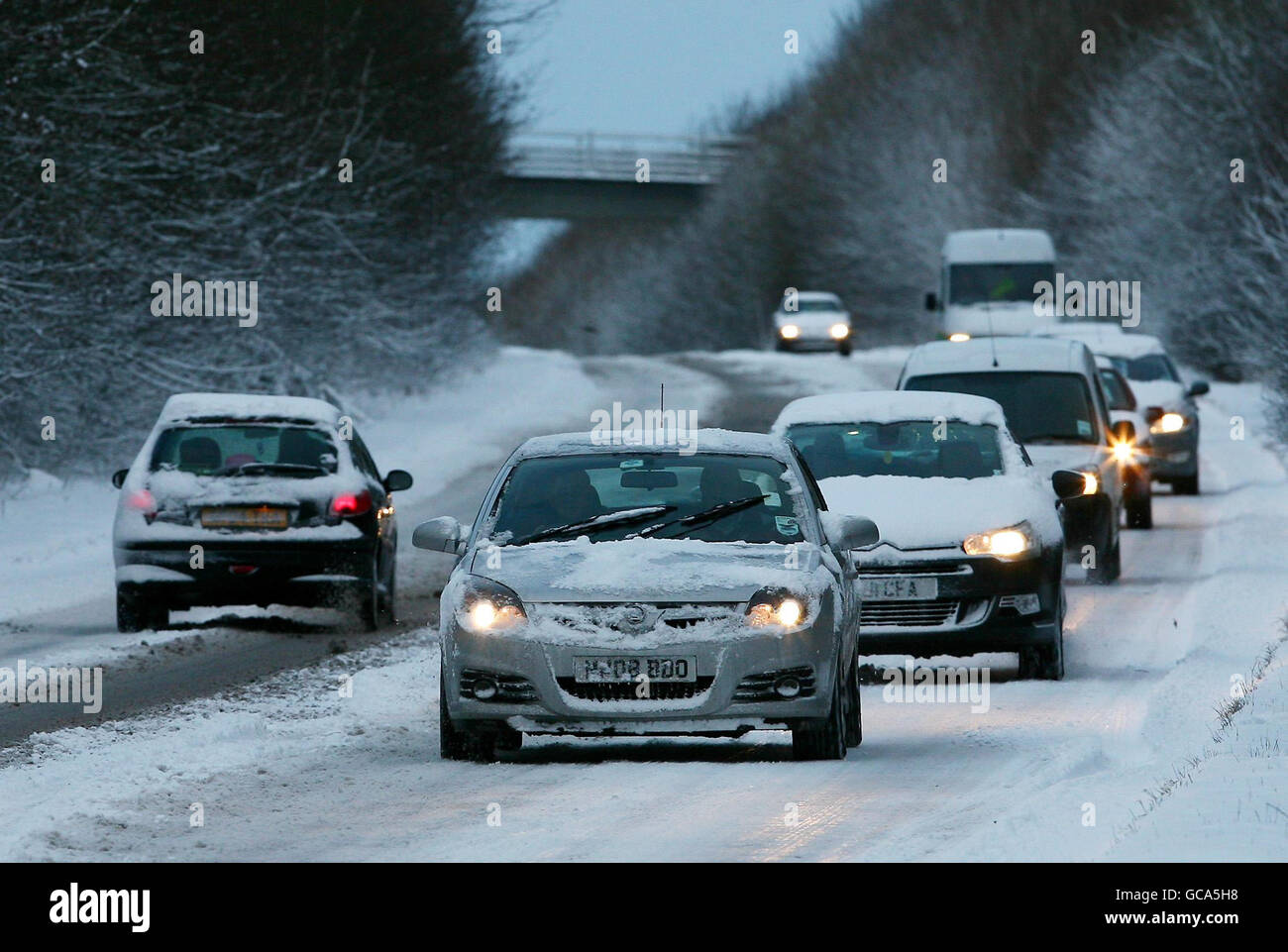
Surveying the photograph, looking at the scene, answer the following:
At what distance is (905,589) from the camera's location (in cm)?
1372

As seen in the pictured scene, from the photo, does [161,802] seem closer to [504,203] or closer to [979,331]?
[979,331]

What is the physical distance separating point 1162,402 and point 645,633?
18.0m

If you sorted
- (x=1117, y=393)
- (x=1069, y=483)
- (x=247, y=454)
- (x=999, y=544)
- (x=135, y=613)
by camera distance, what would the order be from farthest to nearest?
(x=1117, y=393) → (x=247, y=454) → (x=135, y=613) → (x=1069, y=483) → (x=999, y=544)

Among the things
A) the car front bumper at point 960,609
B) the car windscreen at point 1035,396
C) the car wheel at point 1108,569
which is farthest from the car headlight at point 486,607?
the car wheel at point 1108,569

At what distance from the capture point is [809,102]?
4269 inches

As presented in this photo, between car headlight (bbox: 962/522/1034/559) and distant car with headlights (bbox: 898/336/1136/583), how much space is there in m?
4.93

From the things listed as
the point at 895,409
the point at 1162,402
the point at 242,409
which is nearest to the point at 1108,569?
the point at 895,409

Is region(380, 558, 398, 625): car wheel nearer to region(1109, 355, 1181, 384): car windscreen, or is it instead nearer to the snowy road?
the snowy road

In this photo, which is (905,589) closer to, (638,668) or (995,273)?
(638,668)

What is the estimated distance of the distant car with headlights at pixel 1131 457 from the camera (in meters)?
23.8

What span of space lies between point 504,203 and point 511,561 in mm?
46955

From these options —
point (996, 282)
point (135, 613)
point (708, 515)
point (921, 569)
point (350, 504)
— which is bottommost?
point (135, 613)
